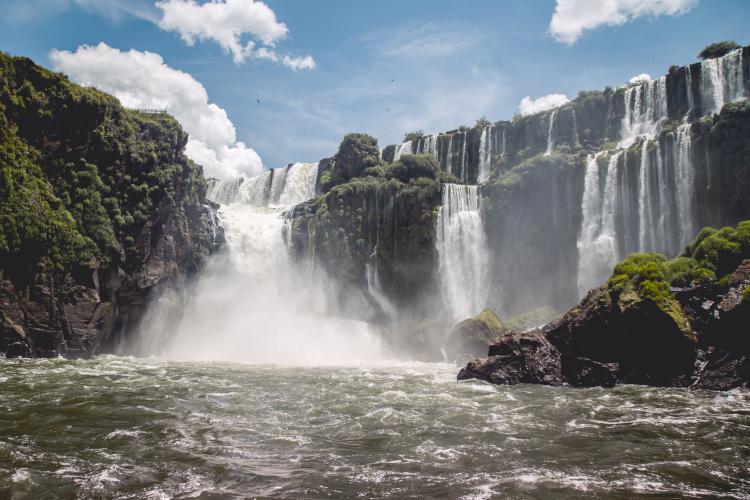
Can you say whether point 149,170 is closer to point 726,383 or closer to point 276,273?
point 276,273

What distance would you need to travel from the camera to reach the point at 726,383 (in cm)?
1938

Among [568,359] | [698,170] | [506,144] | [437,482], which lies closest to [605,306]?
[568,359]

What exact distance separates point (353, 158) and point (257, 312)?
70.0 feet

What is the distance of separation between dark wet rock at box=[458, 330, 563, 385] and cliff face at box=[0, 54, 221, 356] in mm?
24243

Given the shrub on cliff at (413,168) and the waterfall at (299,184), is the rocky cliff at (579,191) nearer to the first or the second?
the shrub on cliff at (413,168)

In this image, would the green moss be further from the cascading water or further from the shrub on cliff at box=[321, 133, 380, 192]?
the shrub on cliff at box=[321, 133, 380, 192]

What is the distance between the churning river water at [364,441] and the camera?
890 centimetres

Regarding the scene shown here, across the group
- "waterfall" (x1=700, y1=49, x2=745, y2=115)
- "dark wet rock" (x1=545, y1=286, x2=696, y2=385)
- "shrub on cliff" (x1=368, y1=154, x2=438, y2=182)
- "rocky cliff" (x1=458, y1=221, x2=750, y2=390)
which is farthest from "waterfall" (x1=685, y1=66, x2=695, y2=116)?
"dark wet rock" (x1=545, y1=286, x2=696, y2=385)

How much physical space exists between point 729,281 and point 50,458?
25974 millimetres

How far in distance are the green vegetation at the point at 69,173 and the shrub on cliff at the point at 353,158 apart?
73.5ft

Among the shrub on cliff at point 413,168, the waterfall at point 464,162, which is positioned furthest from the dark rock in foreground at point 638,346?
the waterfall at point 464,162

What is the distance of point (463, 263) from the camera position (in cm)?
4612

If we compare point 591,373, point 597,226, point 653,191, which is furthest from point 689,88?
point 591,373

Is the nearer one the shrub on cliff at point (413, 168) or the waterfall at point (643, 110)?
the waterfall at point (643, 110)
